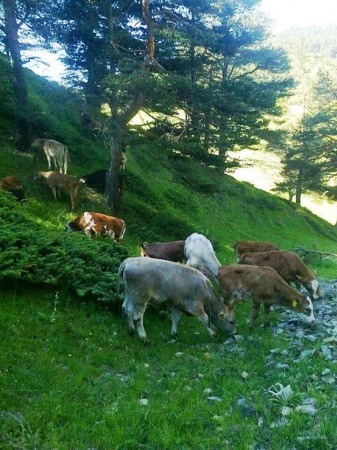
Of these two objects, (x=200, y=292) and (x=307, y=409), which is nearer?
(x=307, y=409)

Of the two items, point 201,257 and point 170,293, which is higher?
point 170,293

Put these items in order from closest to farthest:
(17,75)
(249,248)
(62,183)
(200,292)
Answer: (200,292) < (249,248) < (62,183) < (17,75)

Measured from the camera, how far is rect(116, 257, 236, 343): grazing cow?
1072 cm

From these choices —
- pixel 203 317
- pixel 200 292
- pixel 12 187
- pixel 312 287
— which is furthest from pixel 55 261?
pixel 312 287

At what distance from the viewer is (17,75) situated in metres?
23.4

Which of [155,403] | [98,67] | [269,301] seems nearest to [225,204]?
[98,67]

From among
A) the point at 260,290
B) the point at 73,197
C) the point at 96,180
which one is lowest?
the point at 260,290

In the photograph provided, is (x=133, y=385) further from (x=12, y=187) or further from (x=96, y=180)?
(x=96, y=180)

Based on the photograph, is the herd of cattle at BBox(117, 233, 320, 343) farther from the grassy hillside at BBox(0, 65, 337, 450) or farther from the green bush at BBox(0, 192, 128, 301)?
the green bush at BBox(0, 192, 128, 301)

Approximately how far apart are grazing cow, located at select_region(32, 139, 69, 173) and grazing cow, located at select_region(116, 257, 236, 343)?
559 inches

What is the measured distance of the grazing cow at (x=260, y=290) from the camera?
1210 centimetres

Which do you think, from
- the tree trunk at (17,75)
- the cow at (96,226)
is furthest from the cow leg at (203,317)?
the tree trunk at (17,75)

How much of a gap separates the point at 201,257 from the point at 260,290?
385 centimetres

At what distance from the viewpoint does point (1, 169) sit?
2155 centimetres
